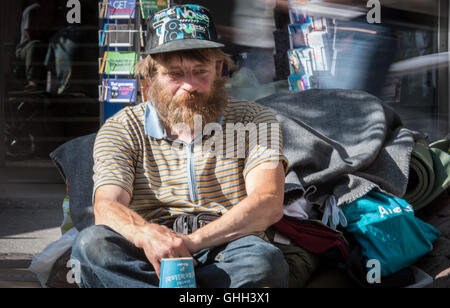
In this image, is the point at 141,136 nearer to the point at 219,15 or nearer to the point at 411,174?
the point at 411,174

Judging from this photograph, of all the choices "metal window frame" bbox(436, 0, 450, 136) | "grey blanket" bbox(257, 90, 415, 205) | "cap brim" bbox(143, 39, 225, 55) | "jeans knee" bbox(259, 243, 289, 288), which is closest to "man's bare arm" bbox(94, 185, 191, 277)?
"jeans knee" bbox(259, 243, 289, 288)

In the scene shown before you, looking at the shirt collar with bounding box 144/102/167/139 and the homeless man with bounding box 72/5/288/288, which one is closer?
the homeless man with bounding box 72/5/288/288

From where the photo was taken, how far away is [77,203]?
126 inches

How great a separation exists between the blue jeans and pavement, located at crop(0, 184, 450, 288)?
111 cm

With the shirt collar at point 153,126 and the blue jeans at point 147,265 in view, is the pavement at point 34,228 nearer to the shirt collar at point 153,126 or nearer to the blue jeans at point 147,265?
the blue jeans at point 147,265

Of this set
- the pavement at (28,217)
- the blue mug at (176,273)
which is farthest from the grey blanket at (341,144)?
the pavement at (28,217)

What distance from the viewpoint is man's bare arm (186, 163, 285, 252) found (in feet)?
8.32

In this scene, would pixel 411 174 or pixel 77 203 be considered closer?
pixel 77 203

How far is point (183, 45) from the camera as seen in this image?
109 inches

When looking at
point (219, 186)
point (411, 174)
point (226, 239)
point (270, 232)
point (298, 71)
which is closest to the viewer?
point (226, 239)

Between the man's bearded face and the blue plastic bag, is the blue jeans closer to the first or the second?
the man's bearded face

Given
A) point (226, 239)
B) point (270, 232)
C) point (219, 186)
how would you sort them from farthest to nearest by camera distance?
point (270, 232)
point (219, 186)
point (226, 239)

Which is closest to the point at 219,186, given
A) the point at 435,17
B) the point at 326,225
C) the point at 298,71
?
the point at 326,225

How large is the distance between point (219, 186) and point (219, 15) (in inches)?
108
